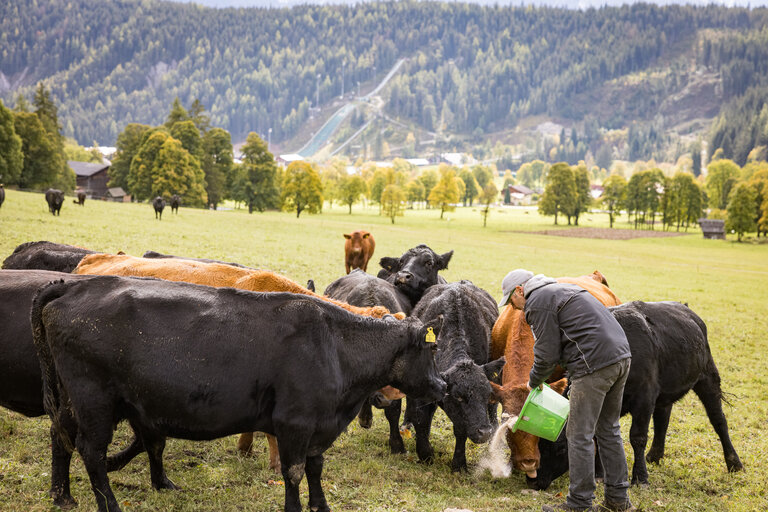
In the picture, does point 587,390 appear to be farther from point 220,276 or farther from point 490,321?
point 220,276

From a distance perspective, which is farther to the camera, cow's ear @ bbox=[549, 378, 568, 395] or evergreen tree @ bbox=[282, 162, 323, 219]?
evergreen tree @ bbox=[282, 162, 323, 219]

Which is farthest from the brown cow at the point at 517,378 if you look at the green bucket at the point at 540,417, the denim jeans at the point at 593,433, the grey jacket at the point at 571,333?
the grey jacket at the point at 571,333

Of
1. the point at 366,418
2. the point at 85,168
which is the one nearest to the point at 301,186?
the point at 85,168

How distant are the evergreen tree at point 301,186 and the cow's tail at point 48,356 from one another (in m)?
67.3

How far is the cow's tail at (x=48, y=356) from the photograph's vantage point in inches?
212

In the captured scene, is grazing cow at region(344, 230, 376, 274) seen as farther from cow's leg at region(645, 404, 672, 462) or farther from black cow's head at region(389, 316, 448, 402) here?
black cow's head at region(389, 316, 448, 402)

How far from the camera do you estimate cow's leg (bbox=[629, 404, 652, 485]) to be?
293 inches

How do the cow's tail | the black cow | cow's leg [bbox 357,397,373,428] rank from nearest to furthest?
the cow's tail
cow's leg [bbox 357,397,373,428]
the black cow

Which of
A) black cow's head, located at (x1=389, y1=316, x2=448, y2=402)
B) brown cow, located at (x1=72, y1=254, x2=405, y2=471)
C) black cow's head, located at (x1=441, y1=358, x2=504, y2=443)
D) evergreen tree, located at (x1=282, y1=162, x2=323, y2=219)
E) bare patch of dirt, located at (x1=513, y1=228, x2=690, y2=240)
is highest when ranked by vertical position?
evergreen tree, located at (x1=282, y1=162, x2=323, y2=219)

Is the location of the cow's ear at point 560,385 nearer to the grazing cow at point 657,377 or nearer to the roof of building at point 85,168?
the grazing cow at point 657,377

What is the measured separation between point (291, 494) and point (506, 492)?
2.79 metres

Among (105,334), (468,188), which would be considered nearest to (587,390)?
(105,334)

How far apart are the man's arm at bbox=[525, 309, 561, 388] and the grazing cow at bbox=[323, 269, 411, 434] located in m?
1.71

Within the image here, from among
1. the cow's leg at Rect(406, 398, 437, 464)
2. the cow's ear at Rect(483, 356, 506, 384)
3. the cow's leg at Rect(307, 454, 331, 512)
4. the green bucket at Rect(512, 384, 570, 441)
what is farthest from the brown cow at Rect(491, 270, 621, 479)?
the cow's leg at Rect(307, 454, 331, 512)
